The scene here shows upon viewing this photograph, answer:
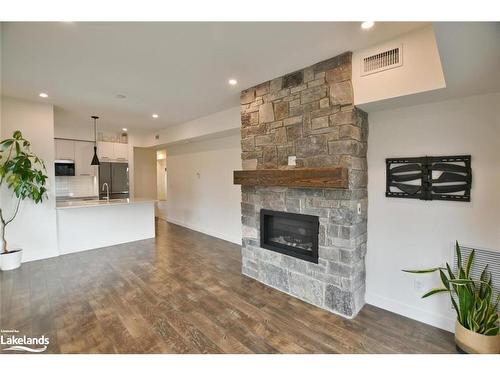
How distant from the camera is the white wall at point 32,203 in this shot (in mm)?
3795

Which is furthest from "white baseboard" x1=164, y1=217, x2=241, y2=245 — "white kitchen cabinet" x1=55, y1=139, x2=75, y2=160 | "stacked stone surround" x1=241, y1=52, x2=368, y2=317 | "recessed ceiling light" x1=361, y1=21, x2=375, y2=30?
"recessed ceiling light" x1=361, y1=21, x2=375, y2=30

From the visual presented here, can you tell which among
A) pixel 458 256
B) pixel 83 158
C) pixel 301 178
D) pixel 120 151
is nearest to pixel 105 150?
pixel 120 151

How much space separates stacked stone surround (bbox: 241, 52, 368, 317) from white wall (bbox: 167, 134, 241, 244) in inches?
74.5

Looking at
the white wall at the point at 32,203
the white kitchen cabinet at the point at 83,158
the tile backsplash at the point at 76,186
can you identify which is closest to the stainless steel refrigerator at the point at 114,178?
the tile backsplash at the point at 76,186

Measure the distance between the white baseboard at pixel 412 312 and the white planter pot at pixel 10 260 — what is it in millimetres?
5152

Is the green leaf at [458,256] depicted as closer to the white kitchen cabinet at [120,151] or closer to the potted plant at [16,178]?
the potted plant at [16,178]

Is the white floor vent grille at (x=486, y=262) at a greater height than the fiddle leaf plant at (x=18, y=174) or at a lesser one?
lesser

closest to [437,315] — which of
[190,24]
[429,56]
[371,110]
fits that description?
[371,110]

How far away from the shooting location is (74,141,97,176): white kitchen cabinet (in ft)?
20.7

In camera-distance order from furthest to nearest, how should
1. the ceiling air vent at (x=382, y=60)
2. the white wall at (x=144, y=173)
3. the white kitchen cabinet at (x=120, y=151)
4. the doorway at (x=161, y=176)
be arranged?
1. the doorway at (x=161, y=176)
2. the white wall at (x=144, y=173)
3. the white kitchen cabinet at (x=120, y=151)
4. the ceiling air vent at (x=382, y=60)

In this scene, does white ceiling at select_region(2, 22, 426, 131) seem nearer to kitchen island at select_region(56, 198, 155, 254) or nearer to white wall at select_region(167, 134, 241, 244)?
white wall at select_region(167, 134, 241, 244)

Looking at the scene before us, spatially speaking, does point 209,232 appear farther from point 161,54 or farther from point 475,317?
point 475,317

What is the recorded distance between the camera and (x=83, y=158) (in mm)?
6402
